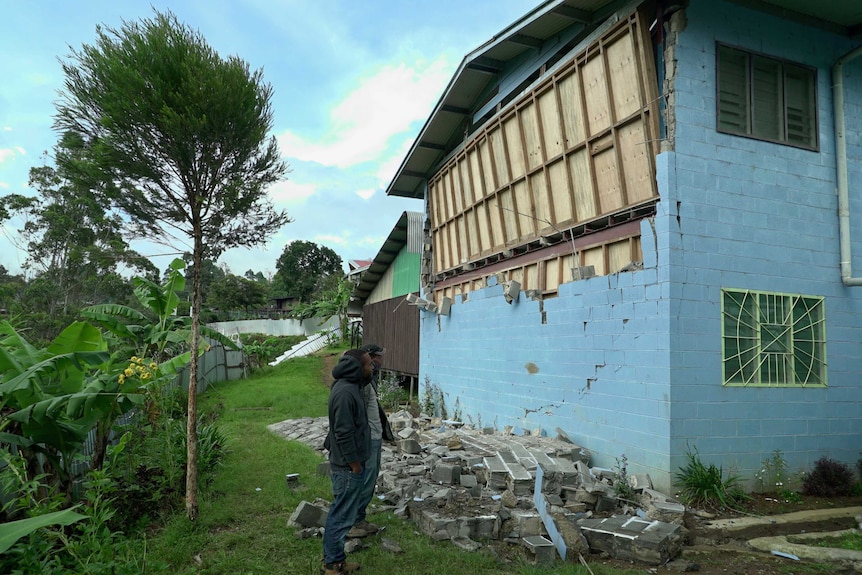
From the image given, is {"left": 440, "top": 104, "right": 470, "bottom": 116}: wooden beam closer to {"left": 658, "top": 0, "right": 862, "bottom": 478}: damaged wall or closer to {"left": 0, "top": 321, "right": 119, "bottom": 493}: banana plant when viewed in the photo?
{"left": 658, "top": 0, "right": 862, "bottom": 478}: damaged wall

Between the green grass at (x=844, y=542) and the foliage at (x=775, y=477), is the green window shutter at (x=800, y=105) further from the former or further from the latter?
the green grass at (x=844, y=542)

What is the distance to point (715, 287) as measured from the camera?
737cm

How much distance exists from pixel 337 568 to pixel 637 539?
2890mm

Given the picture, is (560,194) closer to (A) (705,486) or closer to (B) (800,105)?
(B) (800,105)

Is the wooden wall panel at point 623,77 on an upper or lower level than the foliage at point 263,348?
upper

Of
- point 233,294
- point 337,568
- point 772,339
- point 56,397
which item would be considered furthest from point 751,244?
point 233,294

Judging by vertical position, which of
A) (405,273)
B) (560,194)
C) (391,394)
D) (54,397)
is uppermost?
(560,194)

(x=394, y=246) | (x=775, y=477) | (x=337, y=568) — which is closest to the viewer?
(x=337, y=568)

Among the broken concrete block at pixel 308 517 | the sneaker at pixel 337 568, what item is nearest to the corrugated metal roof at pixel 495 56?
the broken concrete block at pixel 308 517

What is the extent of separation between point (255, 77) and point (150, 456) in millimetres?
5015

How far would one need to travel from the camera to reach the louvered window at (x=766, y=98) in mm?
7773

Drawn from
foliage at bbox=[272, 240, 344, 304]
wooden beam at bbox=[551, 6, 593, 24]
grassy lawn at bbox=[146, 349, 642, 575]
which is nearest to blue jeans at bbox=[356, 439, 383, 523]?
grassy lawn at bbox=[146, 349, 642, 575]

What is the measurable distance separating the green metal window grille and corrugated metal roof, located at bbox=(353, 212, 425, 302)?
9878 mm

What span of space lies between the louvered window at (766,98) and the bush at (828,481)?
14.8ft
